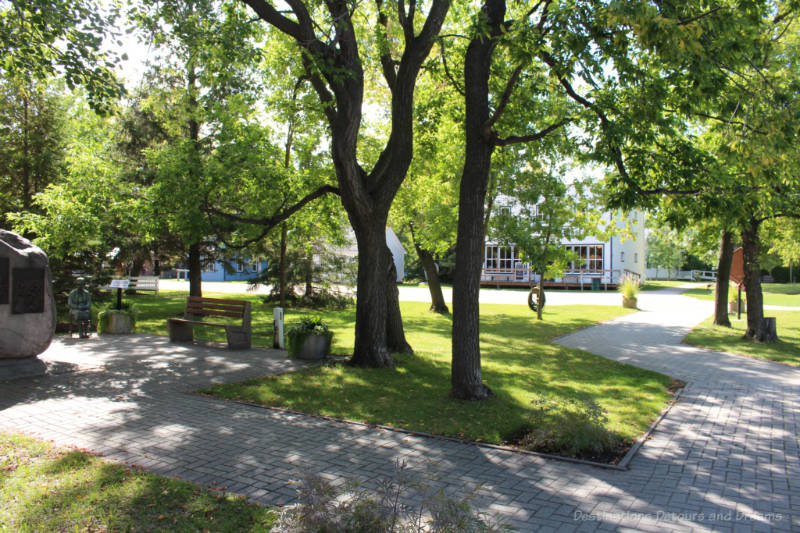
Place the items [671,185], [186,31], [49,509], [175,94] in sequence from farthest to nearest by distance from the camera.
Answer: [175,94] < [186,31] < [671,185] < [49,509]

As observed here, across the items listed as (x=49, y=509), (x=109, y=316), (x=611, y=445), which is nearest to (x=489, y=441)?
(x=611, y=445)

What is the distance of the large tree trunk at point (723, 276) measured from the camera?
17.3 metres

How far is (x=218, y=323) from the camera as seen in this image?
40.2 feet

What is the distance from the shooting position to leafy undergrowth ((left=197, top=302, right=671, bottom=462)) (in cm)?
665

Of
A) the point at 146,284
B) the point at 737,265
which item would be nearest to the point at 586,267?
the point at 737,265

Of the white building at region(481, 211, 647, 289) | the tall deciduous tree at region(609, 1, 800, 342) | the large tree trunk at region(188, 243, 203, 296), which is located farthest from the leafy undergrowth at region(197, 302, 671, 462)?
the white building at region(481, 211, 647, 289)

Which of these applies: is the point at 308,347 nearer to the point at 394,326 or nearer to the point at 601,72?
the point at 394,326

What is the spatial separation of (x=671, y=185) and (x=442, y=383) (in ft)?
14.9

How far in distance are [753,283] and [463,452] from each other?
12765mm

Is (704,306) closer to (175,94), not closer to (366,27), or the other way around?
(366,27)

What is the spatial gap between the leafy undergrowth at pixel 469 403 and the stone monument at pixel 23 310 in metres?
3.34

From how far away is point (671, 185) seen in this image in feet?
23.8

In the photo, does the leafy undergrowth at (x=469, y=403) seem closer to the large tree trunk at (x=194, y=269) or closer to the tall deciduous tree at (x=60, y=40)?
the tall deciduous tree at (x=60, y=40)

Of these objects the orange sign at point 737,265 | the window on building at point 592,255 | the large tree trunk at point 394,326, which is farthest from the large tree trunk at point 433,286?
the window on building at point 592,255
